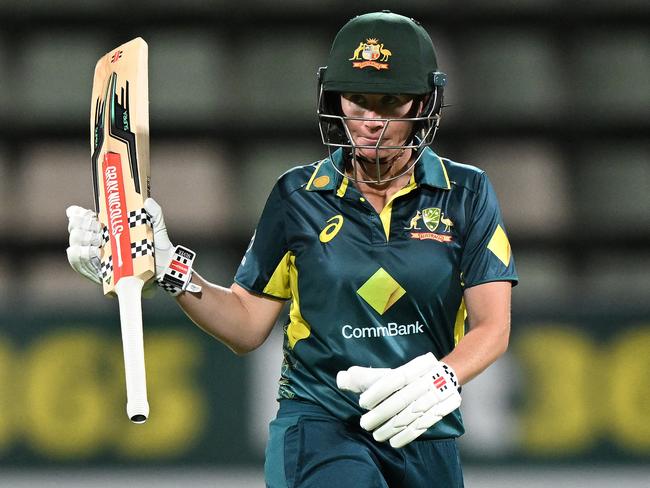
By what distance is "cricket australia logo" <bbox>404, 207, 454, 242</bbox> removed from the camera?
299 cm

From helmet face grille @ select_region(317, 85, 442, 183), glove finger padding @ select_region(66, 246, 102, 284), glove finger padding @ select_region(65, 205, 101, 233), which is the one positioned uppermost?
helmet face grille @ select_region(317, 85, 442, 183)

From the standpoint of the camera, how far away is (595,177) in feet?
23.5

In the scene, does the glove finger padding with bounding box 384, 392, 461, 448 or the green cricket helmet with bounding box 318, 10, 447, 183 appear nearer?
the glove finger padding with bounding box 384, 392, 461, 448

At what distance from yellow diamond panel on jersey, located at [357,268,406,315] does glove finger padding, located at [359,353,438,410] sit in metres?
0.23

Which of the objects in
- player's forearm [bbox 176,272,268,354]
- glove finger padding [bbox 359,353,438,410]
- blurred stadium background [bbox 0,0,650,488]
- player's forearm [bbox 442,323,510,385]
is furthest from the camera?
blurred stadium background [bbox 0,0,650,488]

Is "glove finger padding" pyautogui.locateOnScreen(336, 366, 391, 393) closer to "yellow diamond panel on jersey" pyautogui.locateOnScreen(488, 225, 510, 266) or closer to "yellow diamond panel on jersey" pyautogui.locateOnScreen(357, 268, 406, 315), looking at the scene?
"yellow diamond panel on jersey" pyautogui.locateOnScreen(357, 268, 406, 315)

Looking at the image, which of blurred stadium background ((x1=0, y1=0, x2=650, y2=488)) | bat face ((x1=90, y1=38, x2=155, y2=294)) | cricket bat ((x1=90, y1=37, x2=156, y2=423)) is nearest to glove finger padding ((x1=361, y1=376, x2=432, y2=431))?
cricket bat ((x1=90, y1=37, x2=156, y2=423))

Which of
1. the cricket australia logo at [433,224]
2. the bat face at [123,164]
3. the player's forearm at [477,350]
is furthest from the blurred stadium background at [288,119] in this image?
the player's forearm at [477,350]

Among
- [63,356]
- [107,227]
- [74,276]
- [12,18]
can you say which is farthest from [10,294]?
[107,227]

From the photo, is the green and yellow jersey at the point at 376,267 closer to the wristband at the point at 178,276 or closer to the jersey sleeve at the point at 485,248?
the jersey sleeve at the point at 485,248

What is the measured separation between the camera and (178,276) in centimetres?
303

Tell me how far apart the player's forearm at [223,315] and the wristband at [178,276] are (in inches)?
0.8

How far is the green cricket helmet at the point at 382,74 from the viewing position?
2.98 m

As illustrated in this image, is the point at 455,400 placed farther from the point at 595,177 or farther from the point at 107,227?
the point at 595,177
